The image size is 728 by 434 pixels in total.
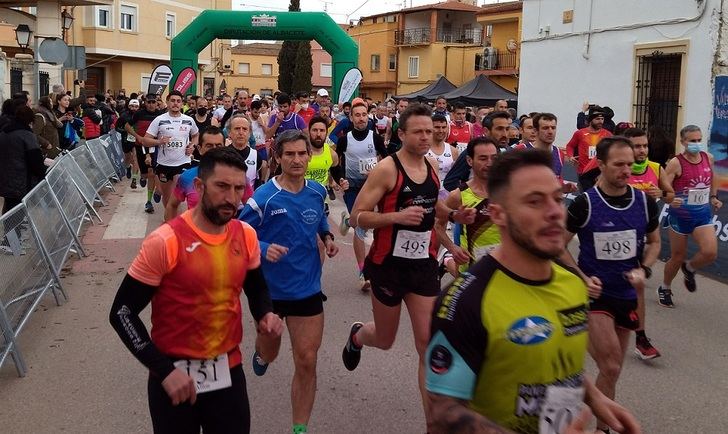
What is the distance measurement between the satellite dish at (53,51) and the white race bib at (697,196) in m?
12.0

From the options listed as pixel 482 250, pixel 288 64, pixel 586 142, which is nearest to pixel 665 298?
pixel 586 142

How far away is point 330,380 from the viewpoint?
575cm

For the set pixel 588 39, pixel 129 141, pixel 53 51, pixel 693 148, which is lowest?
pixel 129 141

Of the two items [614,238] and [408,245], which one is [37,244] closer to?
[408,245]

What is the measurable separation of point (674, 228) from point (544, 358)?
6.52 m

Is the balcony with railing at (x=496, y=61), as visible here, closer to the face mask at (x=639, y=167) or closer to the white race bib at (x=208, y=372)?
the face mask at (x=639, y=167)

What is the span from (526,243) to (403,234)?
2.65 metres

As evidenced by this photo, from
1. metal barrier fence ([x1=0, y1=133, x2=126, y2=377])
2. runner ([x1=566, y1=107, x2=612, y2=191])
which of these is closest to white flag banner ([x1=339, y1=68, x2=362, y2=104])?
metal barrier fence ([x1=0, y1=133, x2=126, y2=377])

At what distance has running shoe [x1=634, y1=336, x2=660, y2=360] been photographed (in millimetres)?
6246

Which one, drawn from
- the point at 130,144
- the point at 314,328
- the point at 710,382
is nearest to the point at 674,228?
the point at 710,382

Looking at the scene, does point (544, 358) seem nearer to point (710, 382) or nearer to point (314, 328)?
point (314, 328)

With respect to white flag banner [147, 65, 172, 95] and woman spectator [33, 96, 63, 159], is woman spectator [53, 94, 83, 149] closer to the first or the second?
woman spectator [33, 96, 63, 159]

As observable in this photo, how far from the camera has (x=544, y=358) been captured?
2320 millimetres

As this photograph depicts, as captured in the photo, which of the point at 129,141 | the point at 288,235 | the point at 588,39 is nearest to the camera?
the point at 288,235
